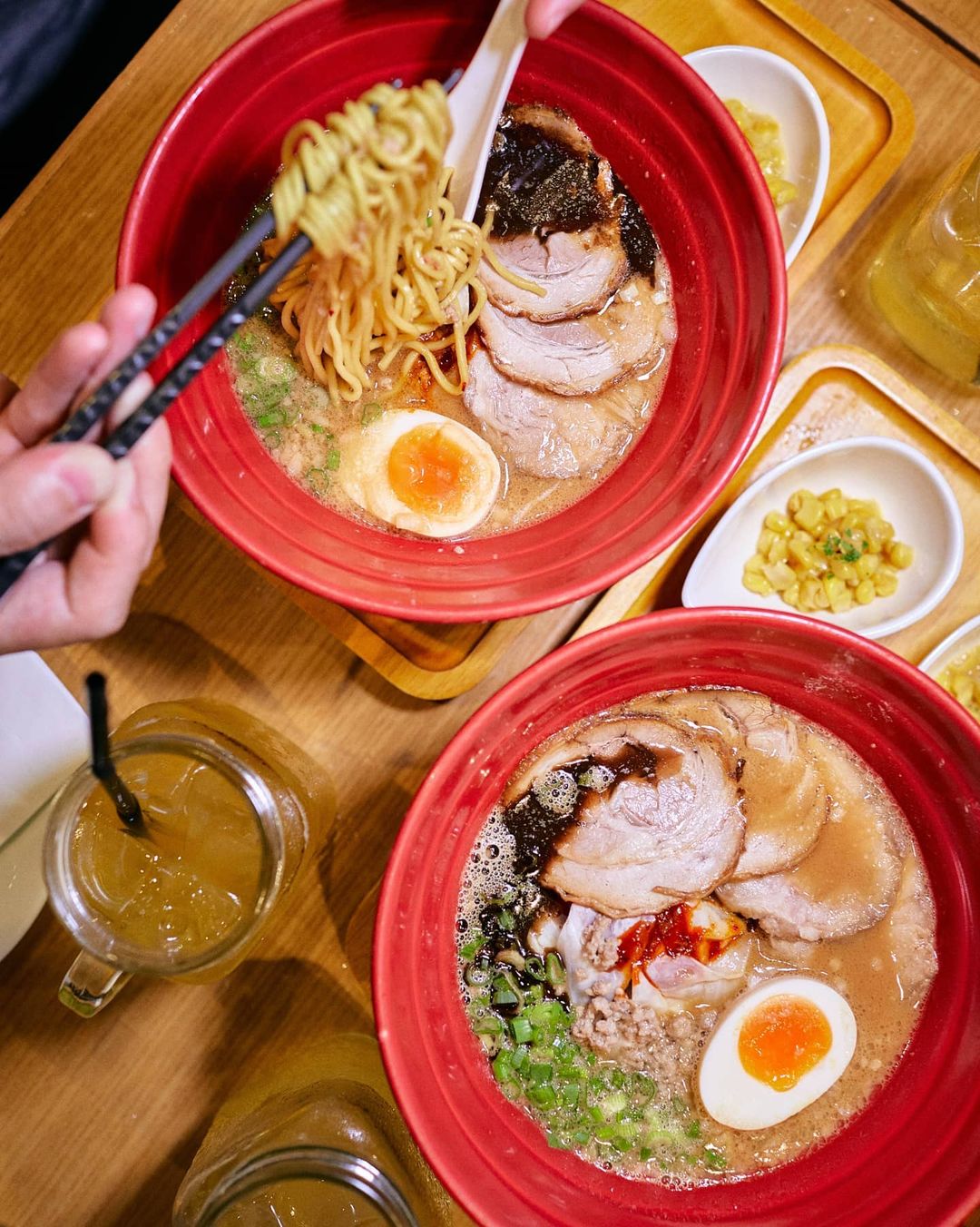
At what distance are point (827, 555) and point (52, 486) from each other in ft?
4.59

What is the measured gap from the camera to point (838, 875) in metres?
1.77

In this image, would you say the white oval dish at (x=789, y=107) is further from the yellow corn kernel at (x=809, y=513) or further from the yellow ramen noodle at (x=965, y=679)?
the yellow ramen noodle at (x=965, y=679)

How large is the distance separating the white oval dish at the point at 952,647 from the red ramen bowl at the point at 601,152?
65cm

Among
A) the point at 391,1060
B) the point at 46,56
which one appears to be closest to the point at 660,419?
the point at 391,1060

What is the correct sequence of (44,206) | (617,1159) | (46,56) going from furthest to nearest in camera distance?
(46,56), (44,206), (617,1159)

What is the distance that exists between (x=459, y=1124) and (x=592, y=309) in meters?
1.41

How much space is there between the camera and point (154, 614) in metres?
1.89

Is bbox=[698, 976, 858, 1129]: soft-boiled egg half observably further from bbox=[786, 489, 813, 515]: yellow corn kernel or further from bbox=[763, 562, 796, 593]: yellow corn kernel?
bbox=[786, 489, 813, 515]: yellow corn kernel

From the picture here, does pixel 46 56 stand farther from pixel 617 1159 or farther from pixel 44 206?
pixel 617 1159

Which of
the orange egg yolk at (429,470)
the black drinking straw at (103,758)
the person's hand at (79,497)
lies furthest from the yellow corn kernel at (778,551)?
the black drinking straw at (103,758)

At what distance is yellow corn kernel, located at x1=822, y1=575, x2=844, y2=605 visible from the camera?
188 centimetres

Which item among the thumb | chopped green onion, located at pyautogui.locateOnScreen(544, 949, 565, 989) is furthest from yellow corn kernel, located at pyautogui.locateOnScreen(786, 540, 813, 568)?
the thumb

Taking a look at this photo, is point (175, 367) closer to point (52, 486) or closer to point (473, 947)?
point (52, 486)

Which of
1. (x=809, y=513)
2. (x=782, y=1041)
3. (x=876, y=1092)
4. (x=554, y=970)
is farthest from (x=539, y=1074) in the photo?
(x=809, y=513)
